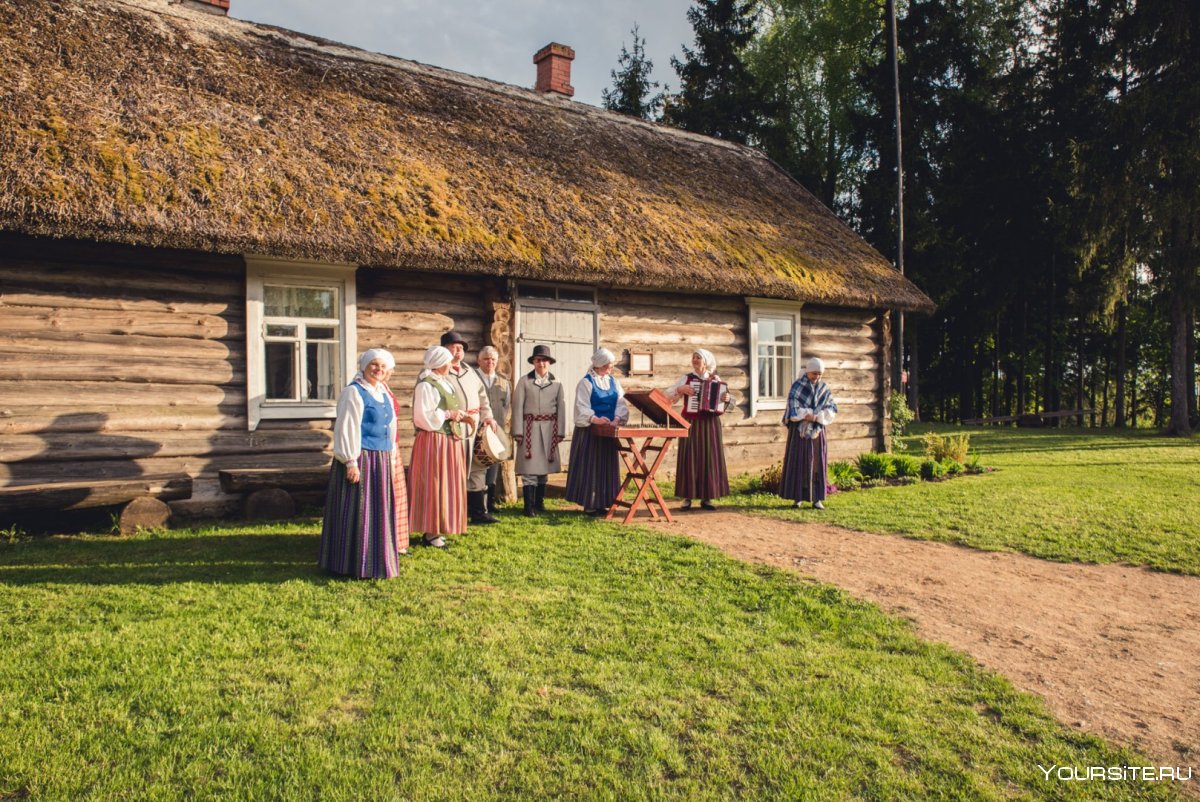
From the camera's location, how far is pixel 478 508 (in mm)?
8016

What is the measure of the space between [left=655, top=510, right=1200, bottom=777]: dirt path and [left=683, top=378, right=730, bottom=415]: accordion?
4.68 feet

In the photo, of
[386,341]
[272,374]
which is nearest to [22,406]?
[272,374]

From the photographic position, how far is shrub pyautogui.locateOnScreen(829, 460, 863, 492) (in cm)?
1112

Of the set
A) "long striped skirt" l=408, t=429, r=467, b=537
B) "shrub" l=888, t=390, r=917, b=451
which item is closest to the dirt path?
"long striped skirt" l=408, t=429, r=467, b=537

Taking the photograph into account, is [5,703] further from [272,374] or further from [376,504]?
[272,374]

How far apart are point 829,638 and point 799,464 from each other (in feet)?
15.5

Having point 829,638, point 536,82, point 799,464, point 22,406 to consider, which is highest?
point 536,82

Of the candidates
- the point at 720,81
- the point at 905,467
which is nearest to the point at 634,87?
the point at 720,81

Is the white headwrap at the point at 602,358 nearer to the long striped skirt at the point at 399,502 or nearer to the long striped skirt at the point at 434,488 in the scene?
the long striped skirt at the point at 434,488

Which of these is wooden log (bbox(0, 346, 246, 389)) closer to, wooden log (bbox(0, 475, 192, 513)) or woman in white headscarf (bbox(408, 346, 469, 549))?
wooden log (bbox(0, 475, 192, 513))

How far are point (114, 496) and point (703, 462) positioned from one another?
5.81 metres

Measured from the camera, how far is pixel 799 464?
30.5ft

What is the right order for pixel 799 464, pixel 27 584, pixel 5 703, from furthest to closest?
pixel 799 464
pixel 27 584
pixel 5 703

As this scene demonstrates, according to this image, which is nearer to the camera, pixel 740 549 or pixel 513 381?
pixel 740 549
